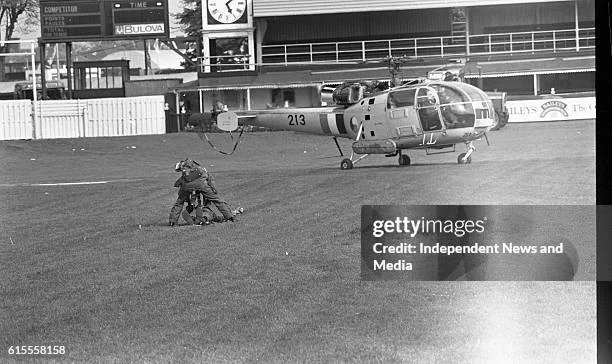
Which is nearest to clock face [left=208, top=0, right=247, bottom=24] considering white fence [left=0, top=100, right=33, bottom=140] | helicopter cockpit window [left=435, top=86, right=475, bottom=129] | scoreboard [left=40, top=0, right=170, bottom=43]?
scoreboard [left=40, top=0, right=170, bottom=43]

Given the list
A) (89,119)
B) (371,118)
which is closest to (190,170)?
(89,119)

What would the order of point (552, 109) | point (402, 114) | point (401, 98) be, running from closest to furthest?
point (552, 109) < point (401, 98) < point (402, 114)

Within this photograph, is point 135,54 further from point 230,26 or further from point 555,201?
point 555,201

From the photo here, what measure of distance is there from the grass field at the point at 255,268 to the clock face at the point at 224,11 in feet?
1.47

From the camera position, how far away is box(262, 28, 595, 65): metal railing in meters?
3.45

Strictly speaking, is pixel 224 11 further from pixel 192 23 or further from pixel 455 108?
pixel 455 108

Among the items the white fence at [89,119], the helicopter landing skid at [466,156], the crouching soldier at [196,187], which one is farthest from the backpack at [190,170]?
the helicopter landing skid at [466,156]

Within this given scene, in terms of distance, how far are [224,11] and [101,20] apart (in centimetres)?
54

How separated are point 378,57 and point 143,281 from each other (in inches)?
38.9

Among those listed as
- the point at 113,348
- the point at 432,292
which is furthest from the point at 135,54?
the point at 432,292

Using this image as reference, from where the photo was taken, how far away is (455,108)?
19.2 ft

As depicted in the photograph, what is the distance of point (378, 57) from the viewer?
11.5ft

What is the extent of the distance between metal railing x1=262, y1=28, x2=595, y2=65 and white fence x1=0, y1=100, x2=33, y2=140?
947 millimetres

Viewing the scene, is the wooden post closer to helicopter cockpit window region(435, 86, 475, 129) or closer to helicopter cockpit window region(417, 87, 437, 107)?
helicopter cockpit window region(435, 86, 475, 129)
